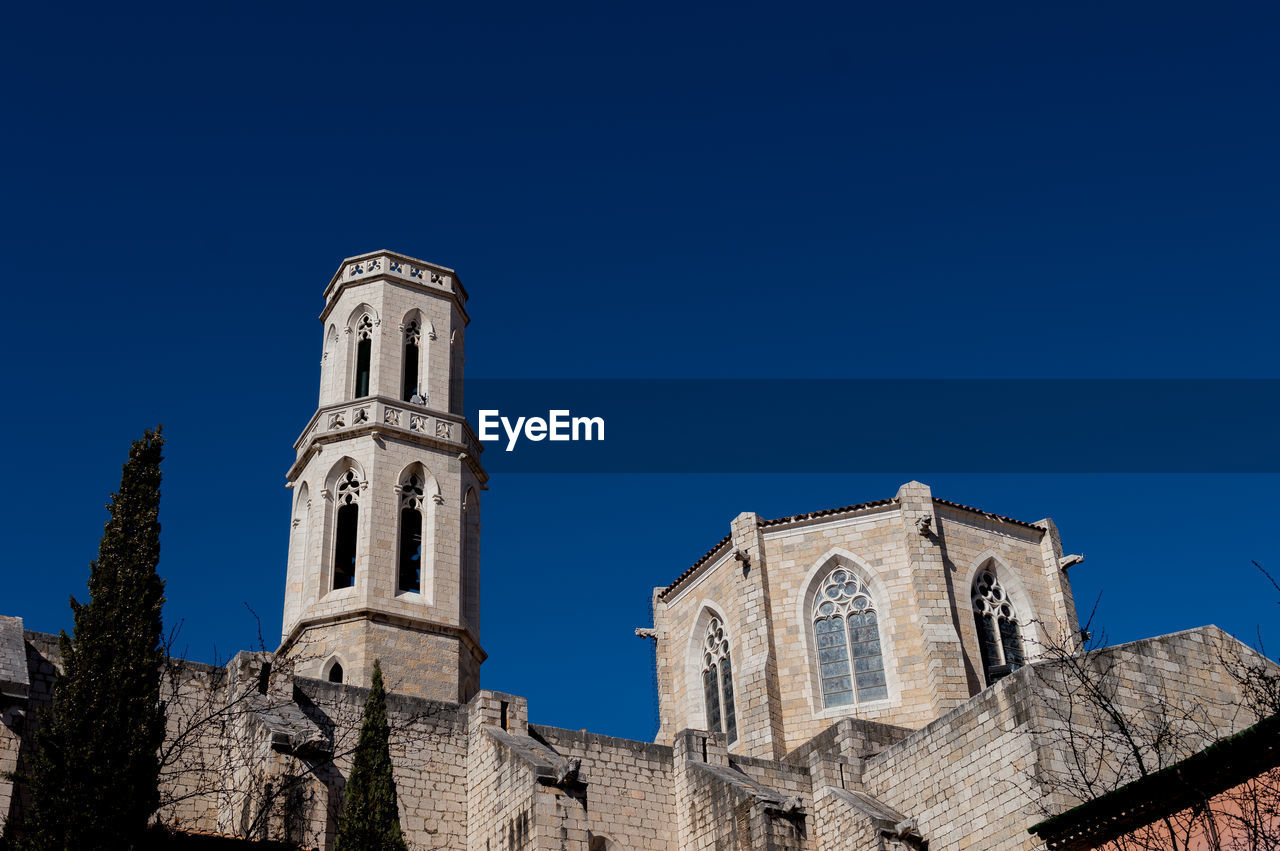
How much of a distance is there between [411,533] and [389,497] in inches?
36.2

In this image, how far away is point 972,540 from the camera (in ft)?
87.8

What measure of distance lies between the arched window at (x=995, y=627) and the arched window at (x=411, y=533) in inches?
439

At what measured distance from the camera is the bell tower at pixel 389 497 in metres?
24.5

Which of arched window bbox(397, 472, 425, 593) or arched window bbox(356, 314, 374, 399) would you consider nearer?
arched window bbox(397, 472, 425, 593)

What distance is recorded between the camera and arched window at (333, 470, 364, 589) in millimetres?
25938

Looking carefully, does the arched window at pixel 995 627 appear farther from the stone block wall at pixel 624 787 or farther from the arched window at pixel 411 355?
the arched window at pixel 411 355

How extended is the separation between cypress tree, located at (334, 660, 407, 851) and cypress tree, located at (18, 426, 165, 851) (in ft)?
10.6

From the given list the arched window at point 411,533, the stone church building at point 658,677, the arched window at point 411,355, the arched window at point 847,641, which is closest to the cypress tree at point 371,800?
the stone church building at point 658,677

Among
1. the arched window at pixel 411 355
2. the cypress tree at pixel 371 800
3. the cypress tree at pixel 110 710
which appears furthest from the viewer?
the arched window at pixel 411 355

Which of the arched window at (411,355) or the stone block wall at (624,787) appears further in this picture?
the arched window at (411,355)

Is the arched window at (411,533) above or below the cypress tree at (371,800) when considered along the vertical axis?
above

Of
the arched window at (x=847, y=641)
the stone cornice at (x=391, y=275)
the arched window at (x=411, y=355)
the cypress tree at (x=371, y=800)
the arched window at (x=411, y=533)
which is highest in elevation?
the stone cornice at (x=391, y=275)

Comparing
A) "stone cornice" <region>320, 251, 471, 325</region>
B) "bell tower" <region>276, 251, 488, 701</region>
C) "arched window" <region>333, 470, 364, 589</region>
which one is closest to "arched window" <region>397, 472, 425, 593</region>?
"bell tower" <region>276, 251, 488, 701</region>

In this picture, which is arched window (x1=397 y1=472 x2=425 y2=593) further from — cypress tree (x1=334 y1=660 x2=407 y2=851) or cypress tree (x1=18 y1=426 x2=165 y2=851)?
cypress tree (x1=18 y1=426 x2=165 y2=851)
